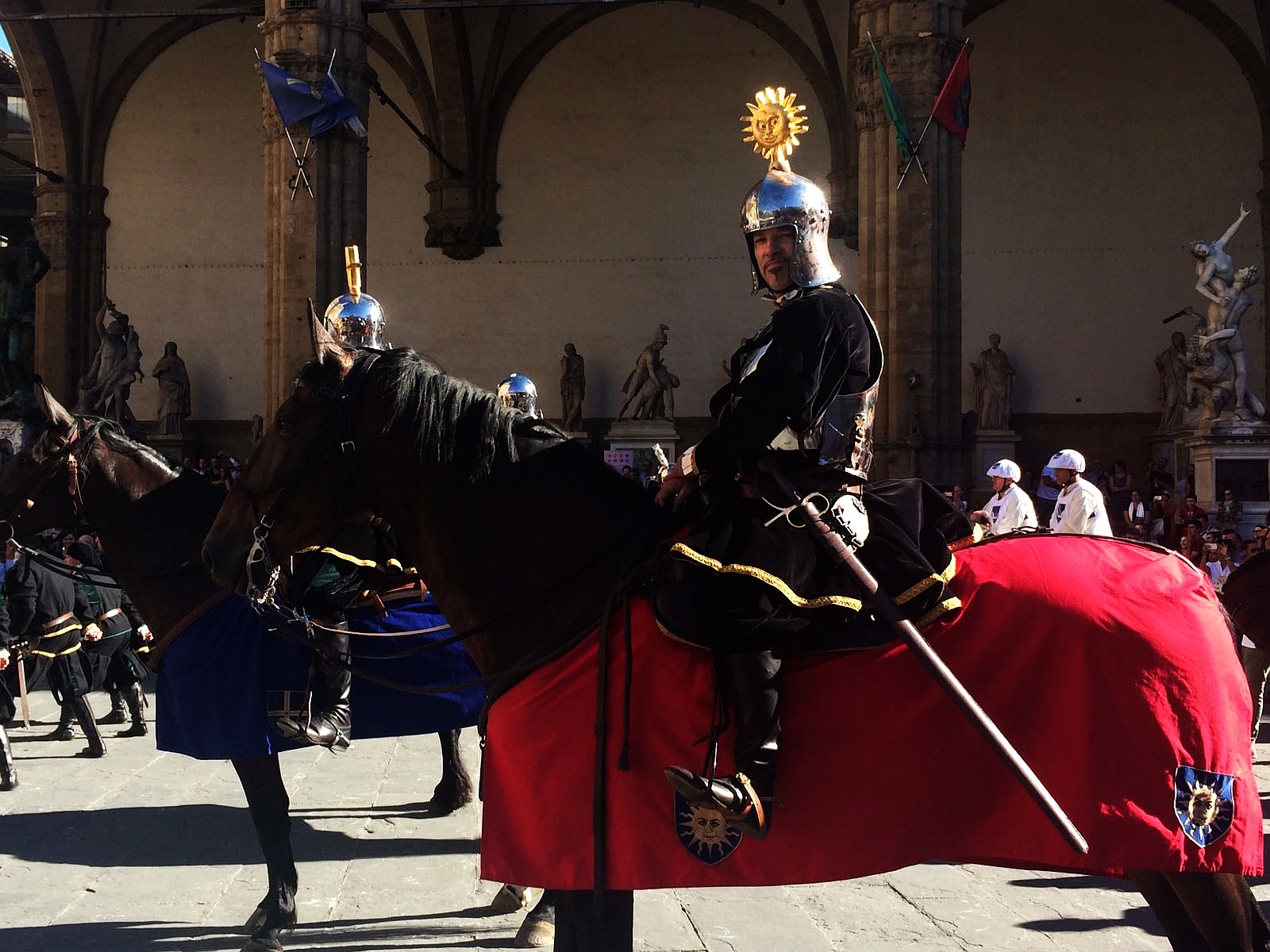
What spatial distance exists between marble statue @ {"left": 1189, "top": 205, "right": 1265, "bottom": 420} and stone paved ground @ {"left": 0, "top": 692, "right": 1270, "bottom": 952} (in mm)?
12037

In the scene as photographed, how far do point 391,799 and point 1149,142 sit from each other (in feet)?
69.2

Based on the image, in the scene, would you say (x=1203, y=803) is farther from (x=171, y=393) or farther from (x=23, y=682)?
(x=171, y=393)

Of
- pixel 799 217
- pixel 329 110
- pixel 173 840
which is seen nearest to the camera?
pixel 799 217

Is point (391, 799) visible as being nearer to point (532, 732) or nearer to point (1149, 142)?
point (532, 732)

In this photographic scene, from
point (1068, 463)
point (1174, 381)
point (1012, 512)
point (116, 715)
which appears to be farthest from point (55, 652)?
point (1174, 381)

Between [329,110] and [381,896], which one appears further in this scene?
[329,110]

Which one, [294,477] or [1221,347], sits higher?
[1221,347]

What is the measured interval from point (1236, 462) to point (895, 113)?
19.7 feet

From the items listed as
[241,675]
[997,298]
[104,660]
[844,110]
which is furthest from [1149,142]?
[241,675]

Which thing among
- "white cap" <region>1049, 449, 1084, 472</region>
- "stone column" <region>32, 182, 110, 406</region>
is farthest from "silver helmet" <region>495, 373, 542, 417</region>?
"stone column" <region>32, 182, 110, 406</region>

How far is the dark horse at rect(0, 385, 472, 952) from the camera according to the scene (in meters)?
4.78

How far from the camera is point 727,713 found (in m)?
2.81

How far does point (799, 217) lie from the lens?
115 inches

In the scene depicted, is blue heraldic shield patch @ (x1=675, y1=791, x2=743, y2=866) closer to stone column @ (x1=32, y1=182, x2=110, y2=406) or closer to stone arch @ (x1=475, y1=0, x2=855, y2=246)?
stone arch @ (x1=475, y1=0, x2=855, y2=246)
